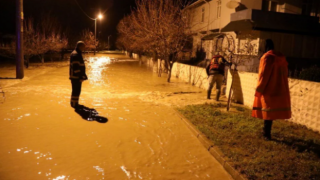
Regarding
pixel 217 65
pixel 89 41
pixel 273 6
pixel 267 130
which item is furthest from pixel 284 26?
pixel 89 41

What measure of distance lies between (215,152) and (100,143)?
2243 mm

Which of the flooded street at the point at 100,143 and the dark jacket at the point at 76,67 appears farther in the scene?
the dark jacket at the point at 76,67

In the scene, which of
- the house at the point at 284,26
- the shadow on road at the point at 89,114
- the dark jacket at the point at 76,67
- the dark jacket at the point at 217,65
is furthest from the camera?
the house at the point at 284,26

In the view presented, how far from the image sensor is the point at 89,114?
23.5 ft

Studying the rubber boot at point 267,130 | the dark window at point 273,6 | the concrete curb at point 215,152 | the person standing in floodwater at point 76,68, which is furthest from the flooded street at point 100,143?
the dark window at point 273,6

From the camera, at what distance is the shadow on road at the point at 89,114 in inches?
264

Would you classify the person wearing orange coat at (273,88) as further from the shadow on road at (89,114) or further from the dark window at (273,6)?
the dark window at (273,6)

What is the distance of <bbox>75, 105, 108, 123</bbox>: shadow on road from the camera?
6698 millimetres

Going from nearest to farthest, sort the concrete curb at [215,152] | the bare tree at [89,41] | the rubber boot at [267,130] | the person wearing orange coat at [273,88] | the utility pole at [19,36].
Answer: the concrete curb at [215,152] < the person wearing orange coat at [273,88] < the rubber boot at [267,130] < the utility pole at [19,36] < the bare tree at [89,41]

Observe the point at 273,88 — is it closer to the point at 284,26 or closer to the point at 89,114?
the point at 89,114

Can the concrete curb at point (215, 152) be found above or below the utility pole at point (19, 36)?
below

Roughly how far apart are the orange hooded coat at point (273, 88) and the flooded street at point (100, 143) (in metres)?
1.43

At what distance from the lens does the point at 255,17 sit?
1661 centimetres

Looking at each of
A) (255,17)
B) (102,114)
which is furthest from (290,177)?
(255,17)
